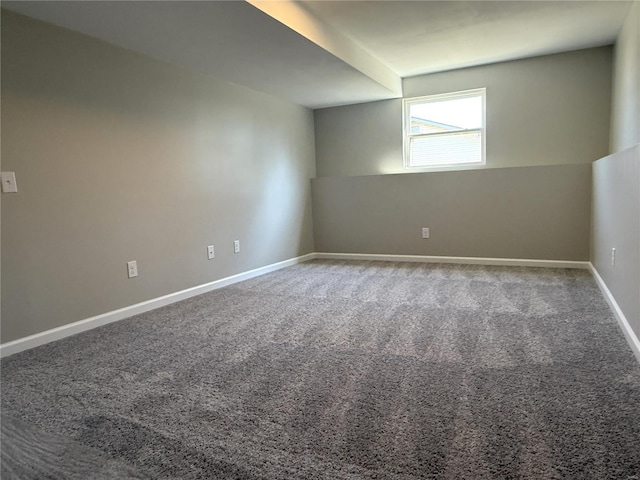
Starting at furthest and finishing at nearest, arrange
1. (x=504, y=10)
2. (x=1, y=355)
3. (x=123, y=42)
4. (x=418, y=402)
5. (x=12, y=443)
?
(x=504, y=10) → (x=123, y=42) → (x=1, y=355) → (x=418, y=402) → (x=12, y=443)

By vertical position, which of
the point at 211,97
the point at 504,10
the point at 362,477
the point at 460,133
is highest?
the point at 504,10

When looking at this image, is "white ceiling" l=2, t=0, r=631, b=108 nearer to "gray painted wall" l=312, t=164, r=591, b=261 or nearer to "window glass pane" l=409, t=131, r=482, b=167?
"window glass pane" l=409, t=131, r=482, b=167

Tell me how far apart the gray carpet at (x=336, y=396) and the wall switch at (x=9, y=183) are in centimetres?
99

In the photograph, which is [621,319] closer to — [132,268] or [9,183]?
[132,268]

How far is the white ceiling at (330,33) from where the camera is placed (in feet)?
8.03

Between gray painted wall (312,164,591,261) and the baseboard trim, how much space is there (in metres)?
0.05

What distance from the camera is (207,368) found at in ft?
6.89

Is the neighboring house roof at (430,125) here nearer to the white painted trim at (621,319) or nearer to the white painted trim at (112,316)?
the white painted trim at (621,319)

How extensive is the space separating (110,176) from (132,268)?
717mm

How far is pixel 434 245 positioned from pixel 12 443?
14.3 ft

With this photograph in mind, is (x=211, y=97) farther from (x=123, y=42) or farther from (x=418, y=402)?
(x=418, y=402)

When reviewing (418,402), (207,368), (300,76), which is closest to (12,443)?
(207,368)

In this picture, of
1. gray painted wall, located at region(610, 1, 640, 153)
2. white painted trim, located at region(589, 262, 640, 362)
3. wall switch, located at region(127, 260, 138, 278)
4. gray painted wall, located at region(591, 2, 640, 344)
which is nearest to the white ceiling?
gray painted wall, located at region(610, 1, 640, 153)

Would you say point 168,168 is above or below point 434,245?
above
